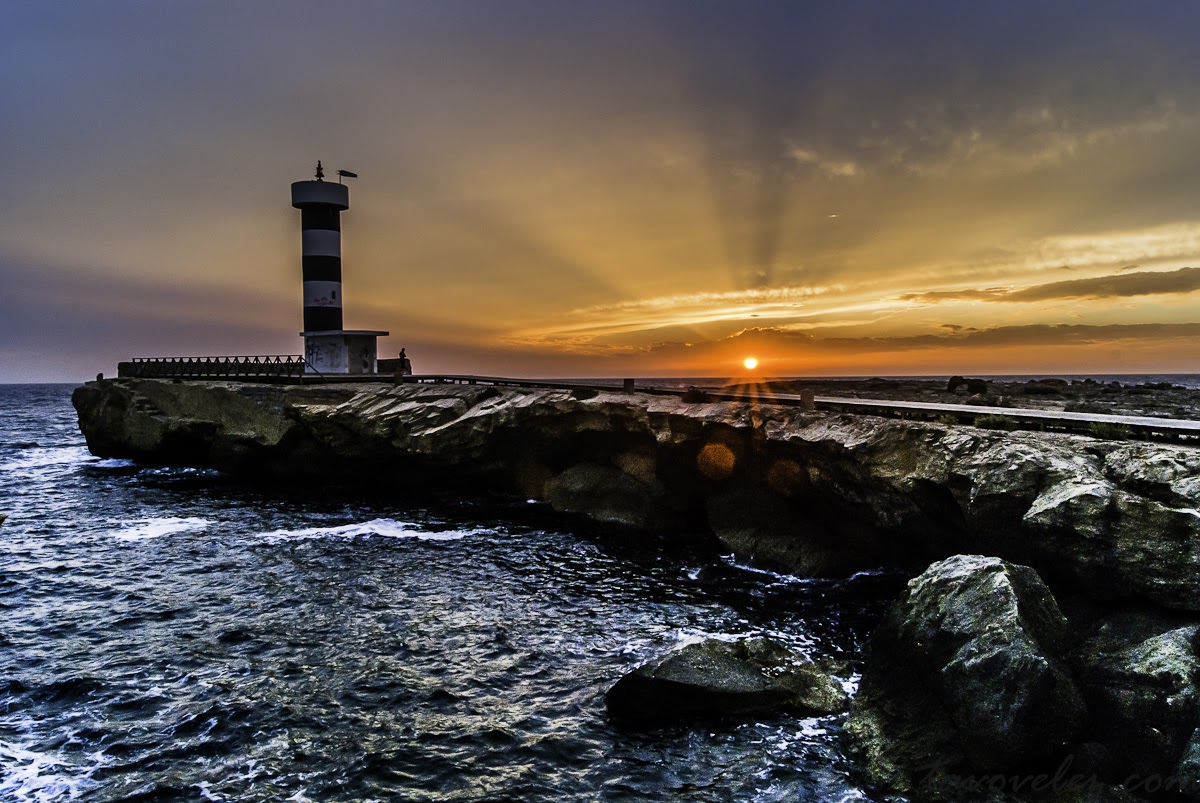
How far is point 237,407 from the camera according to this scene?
44188 mm

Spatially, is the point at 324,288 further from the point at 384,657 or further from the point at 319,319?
the point at 384,657

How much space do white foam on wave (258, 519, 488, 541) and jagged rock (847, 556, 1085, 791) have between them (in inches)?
754

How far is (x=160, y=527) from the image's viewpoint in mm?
29156

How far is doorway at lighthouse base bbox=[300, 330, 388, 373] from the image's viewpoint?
54156 millimetres

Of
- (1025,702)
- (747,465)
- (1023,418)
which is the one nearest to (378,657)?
(1025,702)

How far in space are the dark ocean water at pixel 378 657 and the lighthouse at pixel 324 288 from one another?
85.8ft

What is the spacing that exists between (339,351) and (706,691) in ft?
162

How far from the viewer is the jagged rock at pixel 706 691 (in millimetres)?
12609

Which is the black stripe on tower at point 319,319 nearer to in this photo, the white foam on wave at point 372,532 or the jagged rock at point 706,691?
the white foam on wave at point 372,532

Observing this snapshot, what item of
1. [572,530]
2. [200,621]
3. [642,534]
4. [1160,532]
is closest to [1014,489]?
[1160,532]

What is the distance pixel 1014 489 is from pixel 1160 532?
3089 mm

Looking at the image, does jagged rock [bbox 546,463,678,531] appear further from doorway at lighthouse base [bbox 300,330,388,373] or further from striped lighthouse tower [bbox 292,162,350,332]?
striped lighthouse tower [bbox 292,162,350,332]

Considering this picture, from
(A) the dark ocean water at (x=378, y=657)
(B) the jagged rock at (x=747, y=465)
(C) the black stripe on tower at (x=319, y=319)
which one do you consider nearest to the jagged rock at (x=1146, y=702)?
(B) the jagged rock at (x=747, y=465)

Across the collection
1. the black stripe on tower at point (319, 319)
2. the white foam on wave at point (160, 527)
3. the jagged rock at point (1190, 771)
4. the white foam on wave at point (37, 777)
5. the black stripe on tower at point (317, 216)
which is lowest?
the white foam on wave at point (37, 777)
